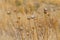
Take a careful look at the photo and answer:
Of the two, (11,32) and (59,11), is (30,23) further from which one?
(59,11)

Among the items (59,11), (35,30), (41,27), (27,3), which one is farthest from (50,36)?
(27,3)

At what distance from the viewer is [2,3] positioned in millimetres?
5148

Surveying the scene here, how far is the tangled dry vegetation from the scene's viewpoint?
341 cm

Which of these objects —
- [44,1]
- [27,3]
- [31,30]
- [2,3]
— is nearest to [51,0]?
[44,1]

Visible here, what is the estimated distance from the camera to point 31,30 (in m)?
3.52

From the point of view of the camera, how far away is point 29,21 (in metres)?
3.94

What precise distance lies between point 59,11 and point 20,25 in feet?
4.18

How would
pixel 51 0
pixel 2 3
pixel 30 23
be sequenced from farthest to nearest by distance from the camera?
pixel 51 0 → pixel 2 3 → pixel 30 23

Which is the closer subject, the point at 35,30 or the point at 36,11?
the point at 35,30

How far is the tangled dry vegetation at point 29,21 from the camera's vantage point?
3.41m

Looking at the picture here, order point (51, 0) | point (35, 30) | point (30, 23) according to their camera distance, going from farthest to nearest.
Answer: point (51, 0) < point (30, 23) < point (35, 30)

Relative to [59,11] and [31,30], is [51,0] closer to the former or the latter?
[59,11]

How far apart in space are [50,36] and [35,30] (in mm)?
239

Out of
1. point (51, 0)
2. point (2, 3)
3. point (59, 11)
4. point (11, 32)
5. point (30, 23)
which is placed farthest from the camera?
point (51, 0)
